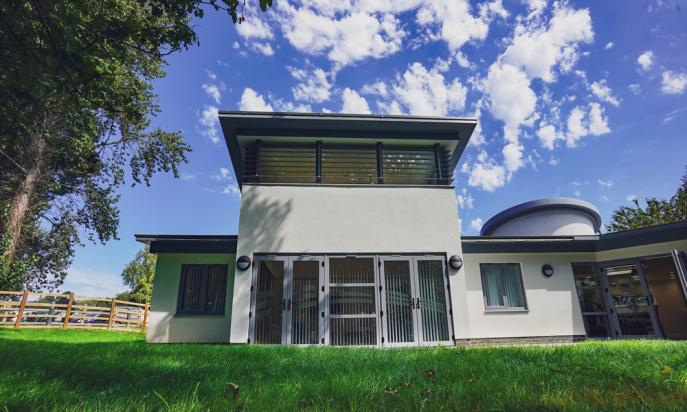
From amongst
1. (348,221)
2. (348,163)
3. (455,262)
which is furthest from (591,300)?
(348,163)

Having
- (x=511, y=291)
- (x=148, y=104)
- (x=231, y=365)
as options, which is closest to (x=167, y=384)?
(x=231, y=365)

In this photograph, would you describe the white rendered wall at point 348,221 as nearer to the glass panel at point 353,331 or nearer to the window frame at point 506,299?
the window frame at point 506,299

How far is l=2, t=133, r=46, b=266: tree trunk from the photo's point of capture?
14.5 metres

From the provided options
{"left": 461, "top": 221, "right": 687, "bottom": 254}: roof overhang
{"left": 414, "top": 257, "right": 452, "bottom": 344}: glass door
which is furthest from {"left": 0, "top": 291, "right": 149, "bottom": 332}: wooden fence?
{"left": 461, "top": 221, "right": 687, "bottom": 254}: roof overhang

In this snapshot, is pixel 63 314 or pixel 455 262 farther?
pixel 63 314

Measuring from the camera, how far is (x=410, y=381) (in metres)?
2.84

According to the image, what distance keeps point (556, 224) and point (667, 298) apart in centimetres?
480

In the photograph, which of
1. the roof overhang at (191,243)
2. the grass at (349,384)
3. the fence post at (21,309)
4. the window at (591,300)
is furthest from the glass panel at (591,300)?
the fence post at (21,309)

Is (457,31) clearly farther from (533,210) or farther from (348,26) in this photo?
(533,210)

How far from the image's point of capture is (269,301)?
880 centimetres

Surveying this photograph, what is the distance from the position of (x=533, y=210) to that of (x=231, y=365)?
15.8m

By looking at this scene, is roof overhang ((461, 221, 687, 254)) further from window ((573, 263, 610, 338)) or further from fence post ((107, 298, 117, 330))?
fence post ((107, 298, 117, 330))

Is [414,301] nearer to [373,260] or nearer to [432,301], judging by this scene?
[432,301]

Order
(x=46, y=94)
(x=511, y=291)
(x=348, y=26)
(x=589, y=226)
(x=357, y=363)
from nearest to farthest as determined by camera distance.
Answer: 1. (x=357, y=363)
2. (x=46, y=94)
3. (x=348, y=26)
4. (x=511, y=291)
5. (x=589, y=226)
